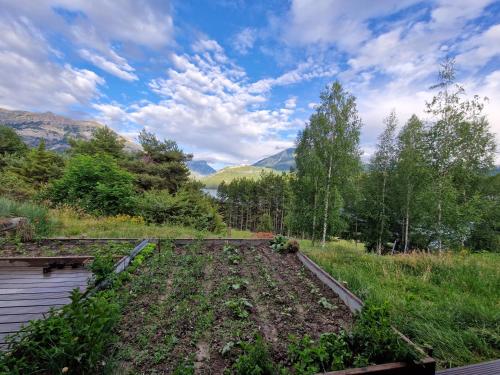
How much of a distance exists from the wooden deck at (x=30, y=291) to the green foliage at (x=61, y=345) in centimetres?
59

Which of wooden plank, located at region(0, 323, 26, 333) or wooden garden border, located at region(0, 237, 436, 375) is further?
A: wooden plank, located at region(0, 323, 26, 333)

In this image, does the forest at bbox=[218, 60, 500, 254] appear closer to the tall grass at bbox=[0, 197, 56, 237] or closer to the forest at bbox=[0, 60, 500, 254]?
the forest at bbox=[0, 60, 500, 254]

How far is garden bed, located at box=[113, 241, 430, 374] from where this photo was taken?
2113mm

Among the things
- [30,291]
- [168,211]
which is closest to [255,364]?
[30,291]

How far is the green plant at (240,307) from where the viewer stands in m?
2.86

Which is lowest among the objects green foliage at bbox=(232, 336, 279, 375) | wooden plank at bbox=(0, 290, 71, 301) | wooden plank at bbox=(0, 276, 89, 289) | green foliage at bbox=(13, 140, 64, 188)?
wooden plank at bbox=(0, 276, 89, 289)

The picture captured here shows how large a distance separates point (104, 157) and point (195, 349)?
40.1ft

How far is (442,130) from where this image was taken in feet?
33.7

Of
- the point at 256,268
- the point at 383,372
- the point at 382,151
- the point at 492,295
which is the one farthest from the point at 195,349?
the point at 382,151

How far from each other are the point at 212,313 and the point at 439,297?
12.7ft

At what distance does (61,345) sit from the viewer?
1.57m

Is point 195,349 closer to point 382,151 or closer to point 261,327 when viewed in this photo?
point 261,327

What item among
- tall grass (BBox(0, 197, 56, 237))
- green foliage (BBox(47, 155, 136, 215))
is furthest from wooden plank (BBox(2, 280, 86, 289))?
green foliage (BBox(47, 155, 136, 215))

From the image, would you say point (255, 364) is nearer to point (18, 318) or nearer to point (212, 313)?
point (212, 313)
